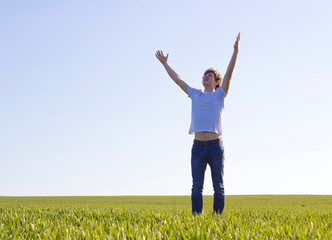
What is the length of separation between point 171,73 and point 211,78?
2.80ft

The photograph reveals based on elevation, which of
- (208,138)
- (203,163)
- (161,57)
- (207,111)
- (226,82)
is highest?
(161,57)

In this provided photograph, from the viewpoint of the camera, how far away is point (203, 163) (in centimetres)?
713

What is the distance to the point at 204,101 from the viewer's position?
23.8 feet

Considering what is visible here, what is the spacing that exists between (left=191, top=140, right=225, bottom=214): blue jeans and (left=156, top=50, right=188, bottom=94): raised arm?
48.3 inches

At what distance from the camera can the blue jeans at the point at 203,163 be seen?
7004 mm

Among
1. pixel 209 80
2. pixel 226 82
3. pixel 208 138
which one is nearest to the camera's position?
pixel 208 138

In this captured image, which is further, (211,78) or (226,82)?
(211,78)

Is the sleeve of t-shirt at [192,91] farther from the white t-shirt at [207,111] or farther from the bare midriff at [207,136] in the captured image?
the bare midriff at [207,136]

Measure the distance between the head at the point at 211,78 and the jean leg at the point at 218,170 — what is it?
124cm

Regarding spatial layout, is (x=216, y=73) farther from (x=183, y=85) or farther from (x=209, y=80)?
(x=183, y=85)

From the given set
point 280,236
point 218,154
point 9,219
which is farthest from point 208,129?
point 9,219

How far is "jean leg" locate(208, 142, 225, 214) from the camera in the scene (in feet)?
23.0

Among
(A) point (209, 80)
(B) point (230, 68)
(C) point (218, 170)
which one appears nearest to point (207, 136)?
(C) point (218, 170)

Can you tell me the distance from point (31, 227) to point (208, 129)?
10.9ft
